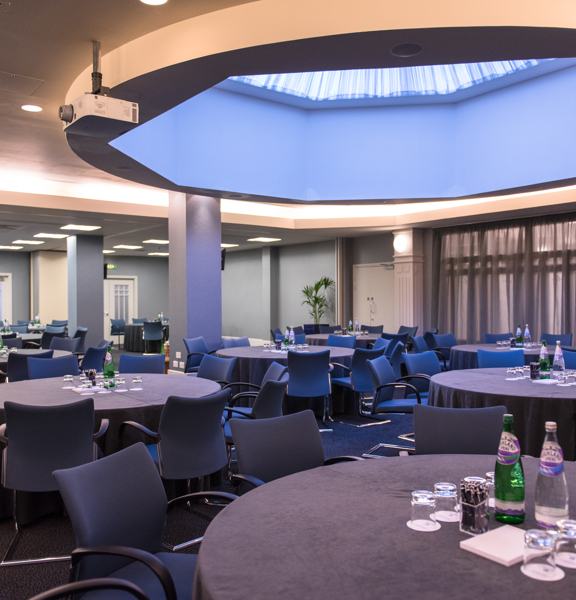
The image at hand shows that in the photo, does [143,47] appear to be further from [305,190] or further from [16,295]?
[16,295]

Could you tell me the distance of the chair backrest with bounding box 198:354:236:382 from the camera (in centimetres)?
540

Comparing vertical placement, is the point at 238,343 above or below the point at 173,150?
below

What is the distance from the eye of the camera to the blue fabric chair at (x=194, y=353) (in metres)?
7.78

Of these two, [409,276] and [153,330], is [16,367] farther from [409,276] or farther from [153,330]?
[409,276]

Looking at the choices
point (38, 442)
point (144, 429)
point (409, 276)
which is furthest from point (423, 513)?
point (409, 276)

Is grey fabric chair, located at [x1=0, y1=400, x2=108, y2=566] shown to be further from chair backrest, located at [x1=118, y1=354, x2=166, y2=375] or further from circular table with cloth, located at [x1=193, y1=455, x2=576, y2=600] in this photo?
chair backrest, located at [x1=118, y1=354, x2=166, y2=375]

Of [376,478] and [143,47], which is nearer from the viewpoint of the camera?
[376,478]

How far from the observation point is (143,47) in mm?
4031

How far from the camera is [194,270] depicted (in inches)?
355

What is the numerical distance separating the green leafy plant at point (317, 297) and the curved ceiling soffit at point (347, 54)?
10181mm

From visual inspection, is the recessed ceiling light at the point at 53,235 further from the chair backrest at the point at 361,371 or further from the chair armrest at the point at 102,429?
the chair armrest at the point at 102,429

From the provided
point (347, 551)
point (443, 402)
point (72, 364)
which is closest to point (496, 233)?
point (443, 402)

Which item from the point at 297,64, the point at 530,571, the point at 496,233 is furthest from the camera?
the point at 496,233

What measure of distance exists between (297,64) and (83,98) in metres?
1.57
